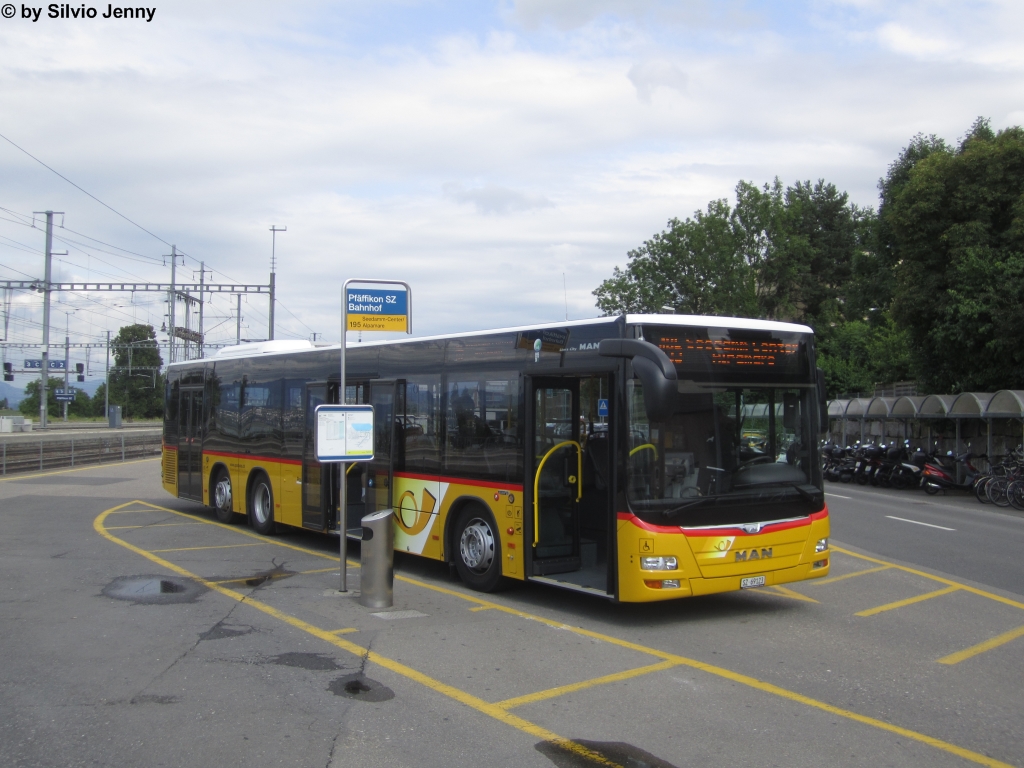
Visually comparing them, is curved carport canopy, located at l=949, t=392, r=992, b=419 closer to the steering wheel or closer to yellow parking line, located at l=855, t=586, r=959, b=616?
yellow parking line, located at l=855, t=586, r=959, b=616

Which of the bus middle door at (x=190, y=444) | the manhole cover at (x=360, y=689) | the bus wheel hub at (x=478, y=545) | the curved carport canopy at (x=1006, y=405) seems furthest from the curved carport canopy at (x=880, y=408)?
the manhole cover at (x=360, y=689)

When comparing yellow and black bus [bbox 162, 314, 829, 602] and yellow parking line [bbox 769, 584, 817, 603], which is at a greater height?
yellow and black bus [bbox 162, 314, 829, 602]

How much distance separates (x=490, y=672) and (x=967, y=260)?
23460mm

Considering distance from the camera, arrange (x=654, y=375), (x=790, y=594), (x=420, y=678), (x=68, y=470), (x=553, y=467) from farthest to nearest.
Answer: (x=68, y=470), (x=790, y=594), (x=553, y=467), (x=654, y=375), (x=420, y=678)

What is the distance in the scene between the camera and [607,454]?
27.4ft

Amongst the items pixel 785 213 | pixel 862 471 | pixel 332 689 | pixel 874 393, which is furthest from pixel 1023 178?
pixel 785 213

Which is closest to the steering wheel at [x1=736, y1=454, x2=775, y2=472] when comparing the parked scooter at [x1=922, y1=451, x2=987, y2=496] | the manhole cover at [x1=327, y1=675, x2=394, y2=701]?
the manhole cover at [x1=327, y1=675, x2=394, y2=701]

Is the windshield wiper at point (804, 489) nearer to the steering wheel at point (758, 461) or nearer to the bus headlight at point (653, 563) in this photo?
the steering wheel at point (758, 461)

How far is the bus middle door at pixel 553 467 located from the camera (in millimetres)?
9008

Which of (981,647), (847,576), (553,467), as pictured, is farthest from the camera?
(847,576)

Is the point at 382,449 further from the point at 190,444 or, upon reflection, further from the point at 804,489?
the point at 190,444

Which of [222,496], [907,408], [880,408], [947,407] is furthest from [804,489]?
[880,408]

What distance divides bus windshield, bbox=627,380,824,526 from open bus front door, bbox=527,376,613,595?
2.71ft

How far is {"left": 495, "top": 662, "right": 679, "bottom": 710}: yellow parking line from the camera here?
602cm
